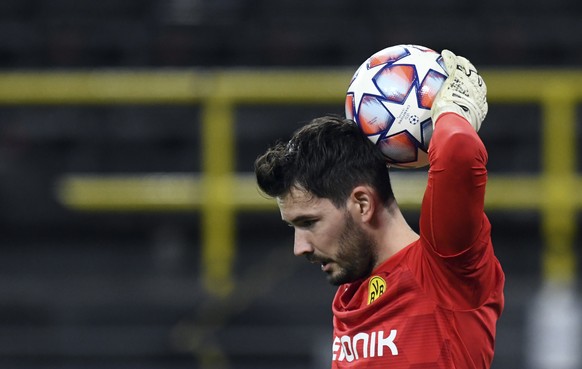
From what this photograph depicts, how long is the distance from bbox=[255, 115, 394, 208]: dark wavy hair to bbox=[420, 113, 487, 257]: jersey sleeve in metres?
0.23

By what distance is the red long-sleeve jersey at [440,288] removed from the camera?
226 cm

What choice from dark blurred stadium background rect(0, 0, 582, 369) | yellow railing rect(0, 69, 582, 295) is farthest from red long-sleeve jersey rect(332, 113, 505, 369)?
yellow railing rect(0, 69, 582, 295)

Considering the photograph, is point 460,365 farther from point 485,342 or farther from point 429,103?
point 429,103

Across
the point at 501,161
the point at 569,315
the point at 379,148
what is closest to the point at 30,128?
the point at 501,161

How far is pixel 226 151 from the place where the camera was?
6262 millimetres

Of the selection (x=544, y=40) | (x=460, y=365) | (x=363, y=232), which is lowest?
(x=460, y=365)

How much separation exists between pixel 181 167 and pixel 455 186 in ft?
15.4

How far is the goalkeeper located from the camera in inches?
89.8

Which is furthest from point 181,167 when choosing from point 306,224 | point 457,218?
point 457,218

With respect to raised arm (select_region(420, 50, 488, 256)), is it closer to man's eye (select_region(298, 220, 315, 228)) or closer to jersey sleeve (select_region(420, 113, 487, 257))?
jersey sleeve (select_region(420, 113, 487, 257))

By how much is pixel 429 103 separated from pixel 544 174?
3.87 m

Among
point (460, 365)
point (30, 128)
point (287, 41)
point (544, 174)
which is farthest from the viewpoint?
point (287, 41)

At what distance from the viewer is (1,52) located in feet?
24.2

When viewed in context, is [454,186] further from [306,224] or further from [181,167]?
[181,167]
